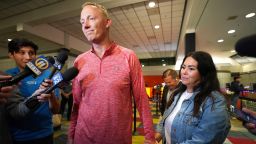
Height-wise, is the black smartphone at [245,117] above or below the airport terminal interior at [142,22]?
below

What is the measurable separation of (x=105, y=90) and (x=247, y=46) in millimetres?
Result: 806

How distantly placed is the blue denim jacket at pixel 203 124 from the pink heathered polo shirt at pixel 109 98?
405mm

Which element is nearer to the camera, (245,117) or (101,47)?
(245,117)

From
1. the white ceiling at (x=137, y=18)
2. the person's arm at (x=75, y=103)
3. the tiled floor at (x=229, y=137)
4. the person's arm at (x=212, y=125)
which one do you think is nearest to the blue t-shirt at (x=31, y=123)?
the person's arm at (x=75, y=103)

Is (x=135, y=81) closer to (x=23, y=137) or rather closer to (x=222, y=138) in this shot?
(x=222, y=138)

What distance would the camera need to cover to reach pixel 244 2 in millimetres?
4734

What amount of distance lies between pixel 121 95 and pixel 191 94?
0.72 metres

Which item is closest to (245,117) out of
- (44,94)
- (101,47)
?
(101,47)

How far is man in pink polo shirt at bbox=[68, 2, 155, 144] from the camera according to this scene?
1111 millimetres

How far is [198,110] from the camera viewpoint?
1.39m

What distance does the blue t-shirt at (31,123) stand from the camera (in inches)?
56.8

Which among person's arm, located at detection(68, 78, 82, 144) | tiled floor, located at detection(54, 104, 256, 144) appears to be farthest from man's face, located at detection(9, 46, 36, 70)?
tiled floor, located at detection(54, 104, 256, 144)

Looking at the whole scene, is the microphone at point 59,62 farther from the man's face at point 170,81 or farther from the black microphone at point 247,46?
the man's face at point 170,81

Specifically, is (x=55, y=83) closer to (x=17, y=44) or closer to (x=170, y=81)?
(x=17, y=44)
